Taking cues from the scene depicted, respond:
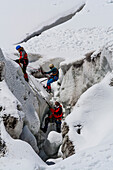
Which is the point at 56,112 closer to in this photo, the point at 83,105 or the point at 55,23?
the point at 83,105

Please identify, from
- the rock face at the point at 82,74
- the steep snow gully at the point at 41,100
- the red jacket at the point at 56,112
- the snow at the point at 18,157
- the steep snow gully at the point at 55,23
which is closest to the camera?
the snow at the point at 18,157

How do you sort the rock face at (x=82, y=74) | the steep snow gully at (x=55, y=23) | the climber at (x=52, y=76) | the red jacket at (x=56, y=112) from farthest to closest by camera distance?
the steep snow gully at (x=55, y=23) < the climber at (x=52, y=76) < the red jacket at (x=56, y=112) < the rock face at (x=82, y=74)

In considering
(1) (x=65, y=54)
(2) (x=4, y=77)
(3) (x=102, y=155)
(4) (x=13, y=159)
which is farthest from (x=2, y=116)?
(1) (x=65, y=54)

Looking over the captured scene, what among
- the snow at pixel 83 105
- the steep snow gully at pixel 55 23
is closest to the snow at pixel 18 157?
the snow at pixel 83 105

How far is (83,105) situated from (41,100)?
6.22 feet

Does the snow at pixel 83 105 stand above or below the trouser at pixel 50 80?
above

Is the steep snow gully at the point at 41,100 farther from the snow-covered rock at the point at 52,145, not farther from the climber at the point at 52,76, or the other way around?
the climber at the point at 52,76

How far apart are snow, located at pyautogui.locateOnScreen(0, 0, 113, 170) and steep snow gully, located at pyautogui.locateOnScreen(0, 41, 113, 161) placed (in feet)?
0.34

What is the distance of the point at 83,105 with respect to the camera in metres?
5.40

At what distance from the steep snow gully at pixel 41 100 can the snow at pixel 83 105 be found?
102 mm

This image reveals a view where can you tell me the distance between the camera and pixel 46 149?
5.93 meters

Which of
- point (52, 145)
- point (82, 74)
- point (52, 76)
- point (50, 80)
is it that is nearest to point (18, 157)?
point (52, 145)

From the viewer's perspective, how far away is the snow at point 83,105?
10.7 ft

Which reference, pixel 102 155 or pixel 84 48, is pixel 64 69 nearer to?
pixel 84 48
